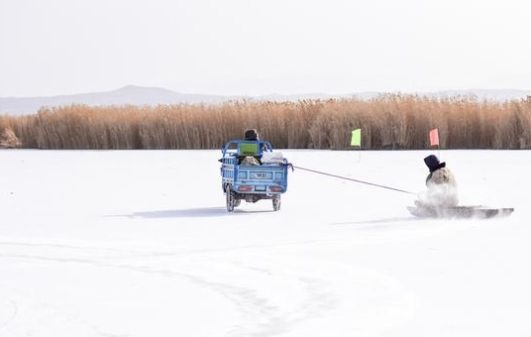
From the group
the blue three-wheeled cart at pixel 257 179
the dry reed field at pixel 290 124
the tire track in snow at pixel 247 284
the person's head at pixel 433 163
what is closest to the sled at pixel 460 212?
the person's head at pixel 433 163

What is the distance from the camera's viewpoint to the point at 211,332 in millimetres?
6477

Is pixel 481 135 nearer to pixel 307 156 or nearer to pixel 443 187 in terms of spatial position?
pixel 307 156

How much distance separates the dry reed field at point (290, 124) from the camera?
90.8ft

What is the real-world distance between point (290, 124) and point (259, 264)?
20.5m

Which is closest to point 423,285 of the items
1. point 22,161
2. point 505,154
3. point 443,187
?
point 443,187

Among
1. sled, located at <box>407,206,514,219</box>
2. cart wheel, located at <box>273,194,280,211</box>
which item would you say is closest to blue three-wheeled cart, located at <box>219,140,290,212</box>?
cart wheel, located at <box>273,194,280,211</box>

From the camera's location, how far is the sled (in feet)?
39.6

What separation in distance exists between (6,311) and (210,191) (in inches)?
392

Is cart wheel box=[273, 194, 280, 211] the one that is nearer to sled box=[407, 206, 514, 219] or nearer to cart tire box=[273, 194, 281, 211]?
cart tire box=[273, 194, 281, 211]

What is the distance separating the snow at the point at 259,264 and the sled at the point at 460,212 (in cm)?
17

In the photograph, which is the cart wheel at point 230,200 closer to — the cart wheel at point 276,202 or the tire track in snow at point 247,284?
the cart wheel at point 276,202

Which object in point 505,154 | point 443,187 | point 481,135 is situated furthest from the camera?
point 481,135

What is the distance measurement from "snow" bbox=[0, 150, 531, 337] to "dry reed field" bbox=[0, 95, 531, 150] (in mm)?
10176

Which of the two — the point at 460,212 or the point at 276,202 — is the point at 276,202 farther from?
the point at 460,212
